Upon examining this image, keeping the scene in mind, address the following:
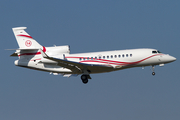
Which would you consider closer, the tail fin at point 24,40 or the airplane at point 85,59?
the airplane at point 85,59

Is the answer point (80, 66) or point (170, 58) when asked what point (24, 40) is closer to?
point (80, 66)

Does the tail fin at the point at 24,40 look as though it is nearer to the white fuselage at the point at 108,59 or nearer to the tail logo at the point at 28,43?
the tail logo at the point at 28,43

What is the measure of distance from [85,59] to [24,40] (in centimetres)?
669

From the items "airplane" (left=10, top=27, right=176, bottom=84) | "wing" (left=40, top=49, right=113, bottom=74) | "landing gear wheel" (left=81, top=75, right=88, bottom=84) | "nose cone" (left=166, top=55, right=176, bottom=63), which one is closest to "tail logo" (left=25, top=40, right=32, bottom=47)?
"airplane" (left=10, top=27, right=176, bottom=84)

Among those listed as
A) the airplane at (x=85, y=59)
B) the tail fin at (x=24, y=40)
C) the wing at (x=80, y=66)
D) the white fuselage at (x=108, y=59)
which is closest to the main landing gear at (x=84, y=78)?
Result: the airplane at (x=85, y=59)

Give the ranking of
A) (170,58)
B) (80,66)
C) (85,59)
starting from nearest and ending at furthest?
(80,66), (85,59), (170,58)

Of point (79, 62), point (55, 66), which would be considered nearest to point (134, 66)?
point (79, 62)

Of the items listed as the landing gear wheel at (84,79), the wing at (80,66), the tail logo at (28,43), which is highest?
the tail logo at (28,43)

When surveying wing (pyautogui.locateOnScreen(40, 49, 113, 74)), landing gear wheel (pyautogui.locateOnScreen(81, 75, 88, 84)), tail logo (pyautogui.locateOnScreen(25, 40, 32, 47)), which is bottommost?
landing gear wheel (pyautogui.locateOnScreen(81, 75, 88, 84))

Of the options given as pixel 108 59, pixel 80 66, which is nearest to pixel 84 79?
pixel 80 66

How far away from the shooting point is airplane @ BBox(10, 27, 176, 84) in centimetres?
2895

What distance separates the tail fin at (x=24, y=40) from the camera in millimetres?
30875

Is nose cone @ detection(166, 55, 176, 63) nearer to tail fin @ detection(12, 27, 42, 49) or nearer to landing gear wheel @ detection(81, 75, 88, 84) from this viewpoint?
landing gear wheel @ detection(81, 75, 88, 84)

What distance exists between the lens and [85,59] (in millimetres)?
29391
